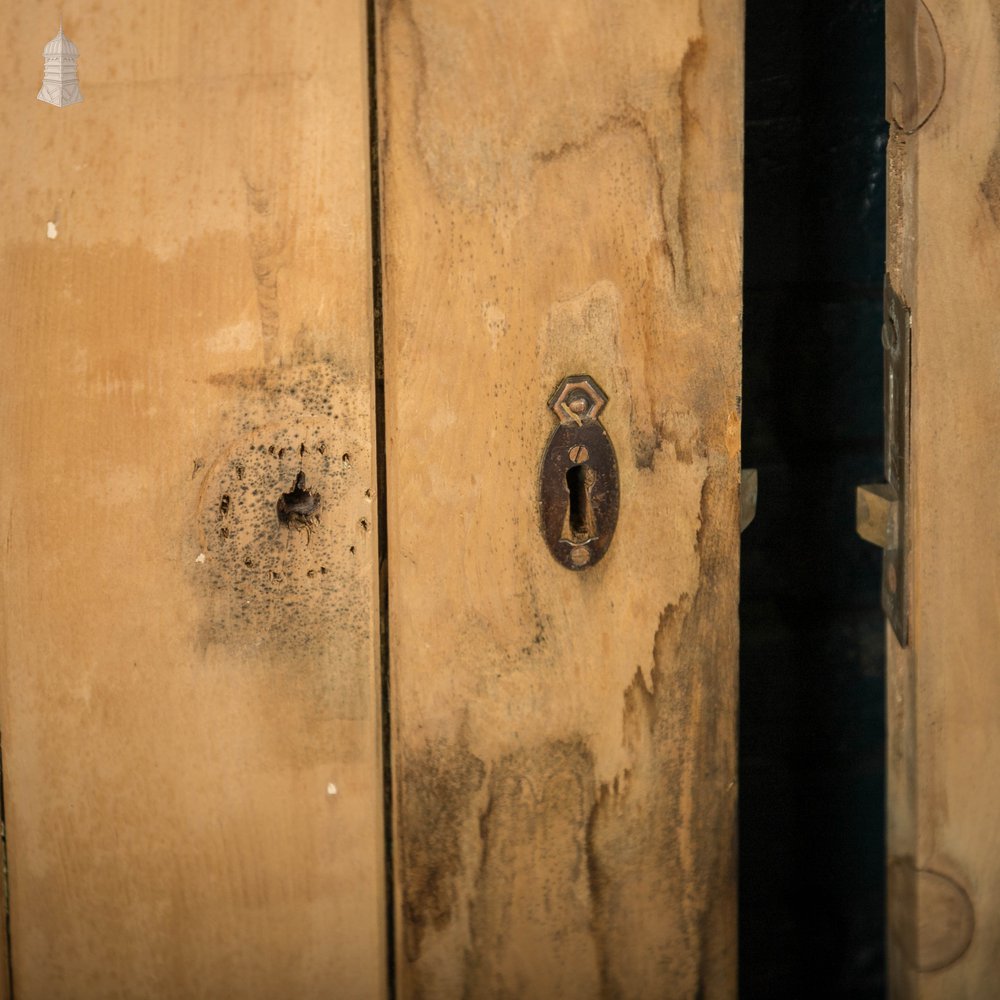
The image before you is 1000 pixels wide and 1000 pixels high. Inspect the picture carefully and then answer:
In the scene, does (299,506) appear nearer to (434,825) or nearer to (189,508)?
(189,508)

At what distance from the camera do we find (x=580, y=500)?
0.59 meters

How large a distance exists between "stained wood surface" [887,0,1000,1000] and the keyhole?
200 mm

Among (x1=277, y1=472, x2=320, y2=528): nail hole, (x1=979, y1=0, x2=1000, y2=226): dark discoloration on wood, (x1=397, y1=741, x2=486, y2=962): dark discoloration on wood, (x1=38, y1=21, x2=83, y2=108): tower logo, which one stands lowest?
(x1=397, y1=741, x2=486, y2=962): dark discoloration on wood

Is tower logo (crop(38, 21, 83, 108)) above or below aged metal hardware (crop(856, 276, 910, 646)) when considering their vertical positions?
above

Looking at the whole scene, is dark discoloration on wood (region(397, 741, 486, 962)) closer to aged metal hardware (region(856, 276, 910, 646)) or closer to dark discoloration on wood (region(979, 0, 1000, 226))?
aged metal hardware (region(856, 276, 910, 646))

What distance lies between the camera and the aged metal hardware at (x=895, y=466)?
1.81 ft

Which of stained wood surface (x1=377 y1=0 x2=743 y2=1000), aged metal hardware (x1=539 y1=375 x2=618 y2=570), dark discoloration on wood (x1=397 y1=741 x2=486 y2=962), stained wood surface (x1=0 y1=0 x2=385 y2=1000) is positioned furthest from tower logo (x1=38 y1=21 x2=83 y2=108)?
dark discoloration on wood (x1=397 y1=741 x2=486 y2=962)

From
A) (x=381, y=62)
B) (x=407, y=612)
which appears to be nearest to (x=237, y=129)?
(x=381, y=62)

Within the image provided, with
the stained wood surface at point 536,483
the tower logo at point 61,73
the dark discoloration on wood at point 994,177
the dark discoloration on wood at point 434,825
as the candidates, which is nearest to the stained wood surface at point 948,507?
the dark discoloration on wood at point 994,177

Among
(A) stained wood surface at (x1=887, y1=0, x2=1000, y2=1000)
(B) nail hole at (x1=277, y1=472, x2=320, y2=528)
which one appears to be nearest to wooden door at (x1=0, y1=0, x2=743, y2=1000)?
(B) nail hole at (x1=277, y1=472, x2=320, y2=528)

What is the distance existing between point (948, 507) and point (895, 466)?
4cm

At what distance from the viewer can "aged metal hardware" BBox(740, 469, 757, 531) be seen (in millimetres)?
608

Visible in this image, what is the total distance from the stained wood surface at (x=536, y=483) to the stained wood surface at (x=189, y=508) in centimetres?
4

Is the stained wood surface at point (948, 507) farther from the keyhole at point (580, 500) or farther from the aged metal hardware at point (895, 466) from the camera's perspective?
Result: the keyhole at point (580, 500)
